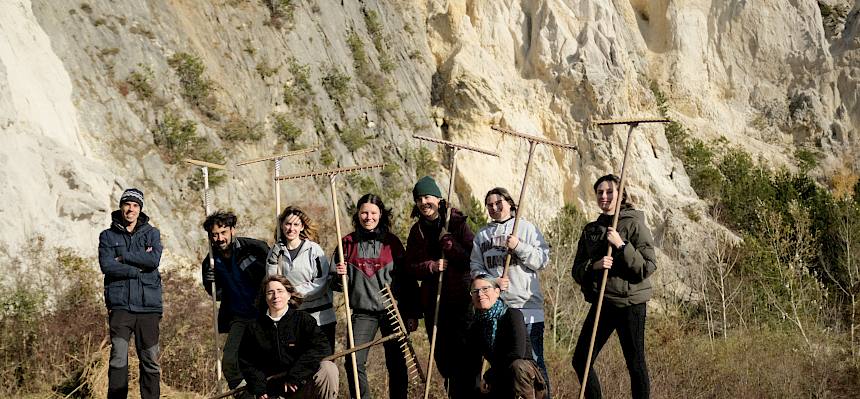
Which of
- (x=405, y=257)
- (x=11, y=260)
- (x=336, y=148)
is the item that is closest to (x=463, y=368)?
(x=405, y=257)

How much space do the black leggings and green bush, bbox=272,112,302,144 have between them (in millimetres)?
15644

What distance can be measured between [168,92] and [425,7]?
14751 mm

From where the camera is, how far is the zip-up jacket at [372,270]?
612 cm

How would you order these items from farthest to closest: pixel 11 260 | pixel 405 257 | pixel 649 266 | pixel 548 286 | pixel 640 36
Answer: pixel 640 36
pixel 548 286
pixel 11 260
pixel 405 257
pixel 649 266

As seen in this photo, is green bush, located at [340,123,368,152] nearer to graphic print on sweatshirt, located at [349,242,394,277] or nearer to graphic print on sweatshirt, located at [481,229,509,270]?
graphic print on sweatshirt, located at [349,242,394,277]

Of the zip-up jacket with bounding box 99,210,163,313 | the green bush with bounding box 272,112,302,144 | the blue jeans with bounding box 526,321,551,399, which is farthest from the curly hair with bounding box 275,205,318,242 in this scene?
the green bush with bounding box 272,112,302,144

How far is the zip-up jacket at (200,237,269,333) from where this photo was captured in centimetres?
631

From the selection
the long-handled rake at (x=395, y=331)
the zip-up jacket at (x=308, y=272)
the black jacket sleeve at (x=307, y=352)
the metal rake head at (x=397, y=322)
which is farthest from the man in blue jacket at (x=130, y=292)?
the metal rake head at (x=397, y=322)

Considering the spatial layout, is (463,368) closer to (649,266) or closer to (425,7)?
(649,266)

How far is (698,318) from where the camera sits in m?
21.3

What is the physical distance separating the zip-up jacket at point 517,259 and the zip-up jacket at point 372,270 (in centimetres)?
67

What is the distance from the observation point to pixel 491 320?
5371mm

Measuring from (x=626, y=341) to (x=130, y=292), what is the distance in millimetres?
3857

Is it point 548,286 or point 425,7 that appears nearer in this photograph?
point 548,286
